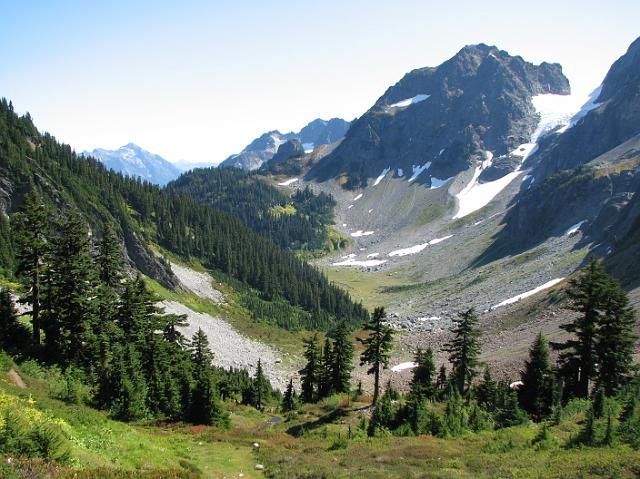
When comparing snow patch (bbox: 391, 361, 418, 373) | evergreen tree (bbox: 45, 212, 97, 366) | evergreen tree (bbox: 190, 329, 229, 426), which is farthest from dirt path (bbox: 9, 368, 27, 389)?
snow patch (bbox: 391, 361, 418, 373)

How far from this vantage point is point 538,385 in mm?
36438

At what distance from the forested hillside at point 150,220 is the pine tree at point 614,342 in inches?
2927

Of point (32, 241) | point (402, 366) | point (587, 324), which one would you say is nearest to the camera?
point (32, 241)

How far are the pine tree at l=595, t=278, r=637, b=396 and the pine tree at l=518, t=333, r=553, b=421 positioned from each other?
3.61 metres

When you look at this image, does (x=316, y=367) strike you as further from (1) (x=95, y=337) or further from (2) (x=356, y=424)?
(1) (x=95, y=337)

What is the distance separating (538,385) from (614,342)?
21.0 feet

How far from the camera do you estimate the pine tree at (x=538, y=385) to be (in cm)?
3538

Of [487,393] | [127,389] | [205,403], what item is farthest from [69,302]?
[487,393]

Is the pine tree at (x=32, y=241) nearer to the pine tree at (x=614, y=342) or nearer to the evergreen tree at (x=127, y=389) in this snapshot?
the evergreen tree at (x=127, y=389)

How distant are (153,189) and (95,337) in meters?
110

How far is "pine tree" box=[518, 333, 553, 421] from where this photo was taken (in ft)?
116

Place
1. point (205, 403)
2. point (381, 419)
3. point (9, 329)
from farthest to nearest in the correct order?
point (205, 403)
point (9, 329)
point (381, 419)

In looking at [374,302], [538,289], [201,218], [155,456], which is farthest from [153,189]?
[155,456]

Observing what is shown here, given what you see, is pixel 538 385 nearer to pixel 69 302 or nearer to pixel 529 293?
pixel 69 302
